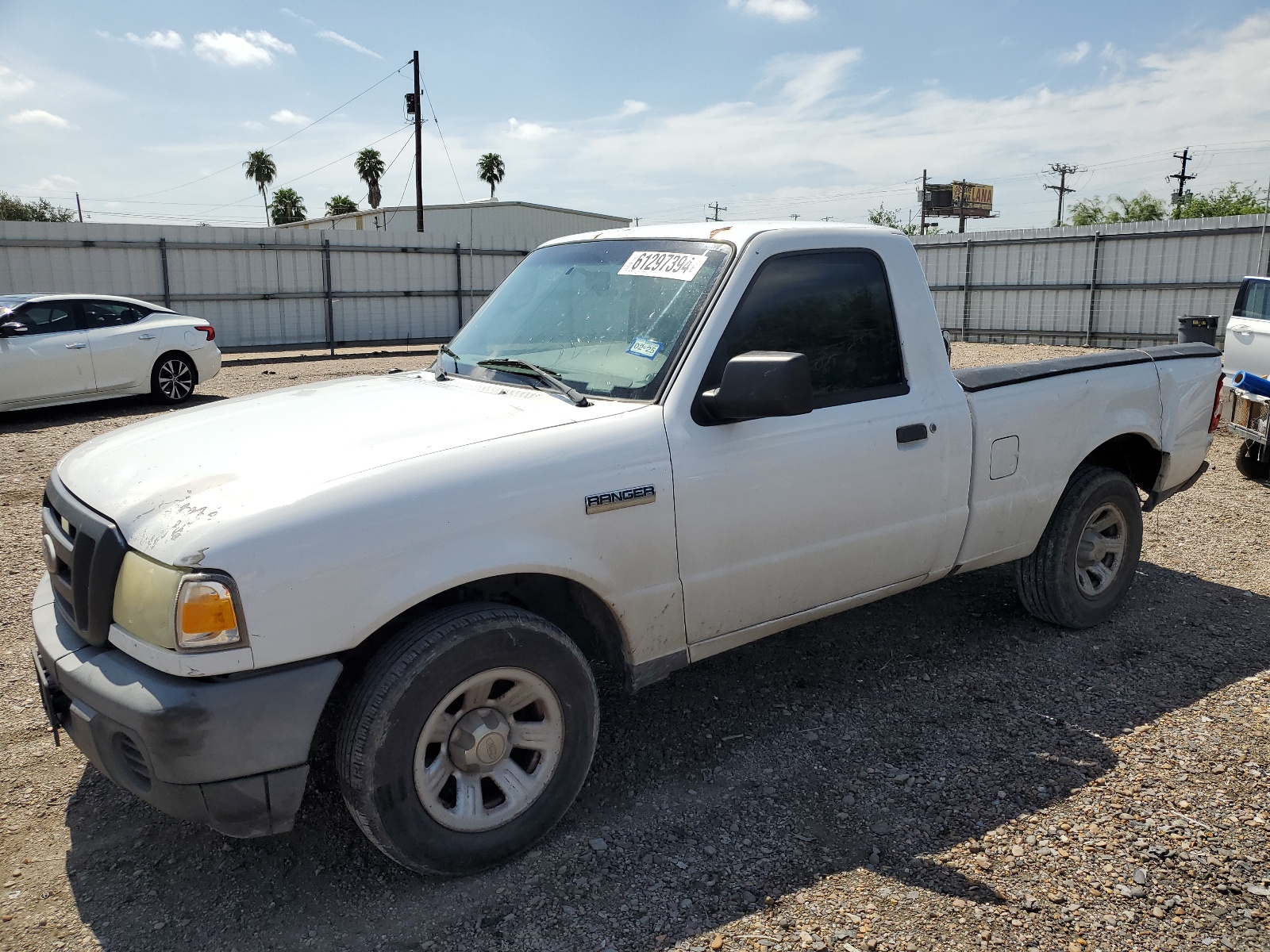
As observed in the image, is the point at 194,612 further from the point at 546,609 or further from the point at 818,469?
the point at 818,469

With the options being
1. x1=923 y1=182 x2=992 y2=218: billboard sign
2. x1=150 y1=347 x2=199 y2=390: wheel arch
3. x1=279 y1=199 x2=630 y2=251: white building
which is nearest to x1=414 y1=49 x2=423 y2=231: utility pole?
x1=279 y1=199 x2=630 y2=251: white building

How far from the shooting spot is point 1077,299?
891 inches

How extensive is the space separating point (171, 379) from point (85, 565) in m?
11.0

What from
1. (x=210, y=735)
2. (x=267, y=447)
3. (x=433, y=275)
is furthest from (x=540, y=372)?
(x=433, y=275)

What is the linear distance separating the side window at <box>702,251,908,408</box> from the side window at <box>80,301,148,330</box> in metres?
11.1

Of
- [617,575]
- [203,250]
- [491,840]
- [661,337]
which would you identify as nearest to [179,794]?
[491,840]

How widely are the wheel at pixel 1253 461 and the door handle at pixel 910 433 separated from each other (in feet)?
19.7

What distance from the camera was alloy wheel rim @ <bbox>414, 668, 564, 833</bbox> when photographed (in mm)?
2727

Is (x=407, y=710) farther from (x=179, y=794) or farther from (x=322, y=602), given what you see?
(x=179, y=794)

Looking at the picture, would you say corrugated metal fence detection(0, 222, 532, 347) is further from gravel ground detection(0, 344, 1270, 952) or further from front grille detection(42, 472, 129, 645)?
front grille detection(42, 472, 129, 645)

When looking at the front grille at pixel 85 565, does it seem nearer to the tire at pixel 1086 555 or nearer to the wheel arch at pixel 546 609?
the wheel arch at pixel 546 609

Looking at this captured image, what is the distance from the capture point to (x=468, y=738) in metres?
2.77

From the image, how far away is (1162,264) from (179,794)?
2314 centimetres

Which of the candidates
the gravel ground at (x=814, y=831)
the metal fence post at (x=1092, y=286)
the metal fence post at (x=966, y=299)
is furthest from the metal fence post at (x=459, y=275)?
the gravel ground at (x=814, y=831)
